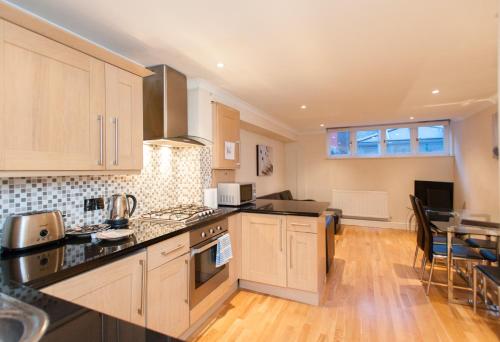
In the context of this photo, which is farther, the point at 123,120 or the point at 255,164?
the point at 255,164

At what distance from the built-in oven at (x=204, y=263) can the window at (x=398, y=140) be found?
15.6 feet

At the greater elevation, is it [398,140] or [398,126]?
[398,126]

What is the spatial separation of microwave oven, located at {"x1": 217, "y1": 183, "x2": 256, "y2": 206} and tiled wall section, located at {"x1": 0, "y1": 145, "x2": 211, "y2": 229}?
0.18 m

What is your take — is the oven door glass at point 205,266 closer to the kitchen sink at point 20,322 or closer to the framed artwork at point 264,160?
the kitchen sink at point 20,322

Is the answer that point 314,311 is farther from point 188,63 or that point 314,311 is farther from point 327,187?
point 327,187

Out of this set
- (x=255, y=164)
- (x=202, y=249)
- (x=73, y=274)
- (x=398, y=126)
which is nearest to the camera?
(x=73, y=274)

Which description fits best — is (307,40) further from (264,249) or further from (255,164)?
(255,164)

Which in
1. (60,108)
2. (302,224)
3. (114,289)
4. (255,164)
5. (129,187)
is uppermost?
(60,108)

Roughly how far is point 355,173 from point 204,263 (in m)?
4.75

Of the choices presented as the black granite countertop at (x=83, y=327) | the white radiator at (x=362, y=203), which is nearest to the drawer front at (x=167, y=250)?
the black granite countertop at (x=83, y=327)

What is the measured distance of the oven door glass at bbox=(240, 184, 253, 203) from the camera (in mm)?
2820

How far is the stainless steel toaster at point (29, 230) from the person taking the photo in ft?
4.32

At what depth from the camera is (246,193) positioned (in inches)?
115

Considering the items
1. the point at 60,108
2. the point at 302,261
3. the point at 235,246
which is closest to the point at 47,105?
the point at 60,108
